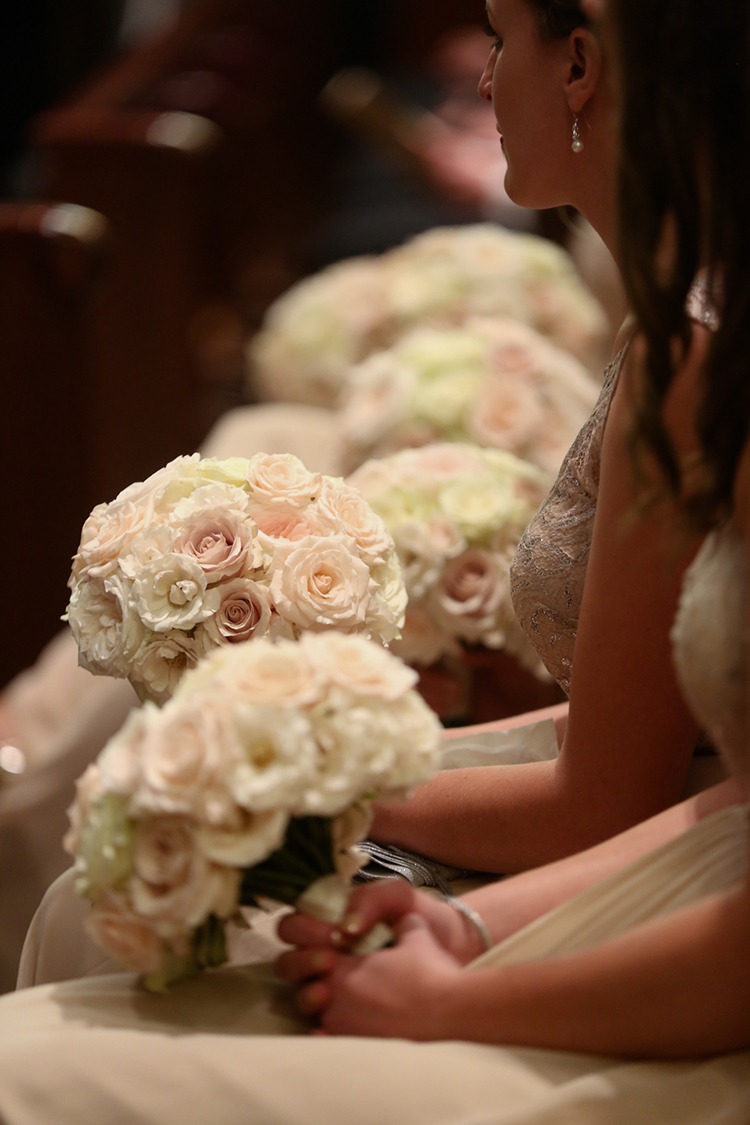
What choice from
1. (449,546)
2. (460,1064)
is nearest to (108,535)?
(460,1064)

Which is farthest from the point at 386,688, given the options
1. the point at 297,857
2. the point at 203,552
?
the point at 203,552

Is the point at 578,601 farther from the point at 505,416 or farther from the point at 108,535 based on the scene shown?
the point at 505,416

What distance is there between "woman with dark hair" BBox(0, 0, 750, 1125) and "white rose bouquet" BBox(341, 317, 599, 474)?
5.44 feet

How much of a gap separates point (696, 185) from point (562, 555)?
60cm

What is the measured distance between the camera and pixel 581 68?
1578mm

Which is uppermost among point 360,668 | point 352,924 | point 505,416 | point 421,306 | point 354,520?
point 421,306

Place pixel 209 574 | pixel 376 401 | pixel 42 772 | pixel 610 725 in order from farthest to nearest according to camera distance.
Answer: pixel 376 401
pixel 42 772
pixel 209 574
pixel 610 725

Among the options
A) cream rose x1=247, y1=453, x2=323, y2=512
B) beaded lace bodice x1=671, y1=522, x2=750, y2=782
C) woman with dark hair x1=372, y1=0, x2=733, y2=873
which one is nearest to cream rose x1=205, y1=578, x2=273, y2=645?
cream rose x1=247, y1=453, x2=323, y2=512

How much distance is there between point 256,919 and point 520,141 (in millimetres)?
948

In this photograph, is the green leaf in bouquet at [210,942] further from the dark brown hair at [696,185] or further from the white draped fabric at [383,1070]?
the dark brown hair at [696,185]

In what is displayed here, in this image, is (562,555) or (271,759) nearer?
(271,759)

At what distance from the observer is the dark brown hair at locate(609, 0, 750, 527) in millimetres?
1112

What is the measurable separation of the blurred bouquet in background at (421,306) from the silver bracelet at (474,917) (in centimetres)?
253

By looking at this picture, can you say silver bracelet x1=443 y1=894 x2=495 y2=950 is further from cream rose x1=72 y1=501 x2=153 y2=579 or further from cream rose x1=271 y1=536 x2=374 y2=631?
cream rose x1=72 y1=501 x2=153 y2=579
